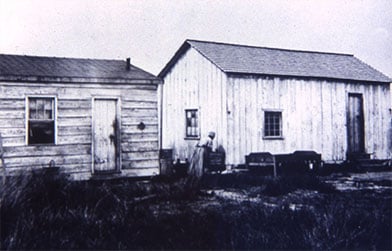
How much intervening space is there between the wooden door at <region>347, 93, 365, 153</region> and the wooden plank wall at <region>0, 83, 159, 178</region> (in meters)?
10.8

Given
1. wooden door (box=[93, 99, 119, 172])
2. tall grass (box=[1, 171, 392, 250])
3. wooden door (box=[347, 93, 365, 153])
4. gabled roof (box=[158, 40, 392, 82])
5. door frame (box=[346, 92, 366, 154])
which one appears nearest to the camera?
tall grass (box=[1, 171, 392, 250])

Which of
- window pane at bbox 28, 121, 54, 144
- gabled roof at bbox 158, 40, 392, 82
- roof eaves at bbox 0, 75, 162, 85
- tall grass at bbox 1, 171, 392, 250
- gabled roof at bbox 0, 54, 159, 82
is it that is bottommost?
tall grass at bbox 1, 171, 392, 250

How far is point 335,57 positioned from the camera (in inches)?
930

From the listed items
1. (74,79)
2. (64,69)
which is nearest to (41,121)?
(74,79)

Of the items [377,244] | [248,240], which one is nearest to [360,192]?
[377,244]

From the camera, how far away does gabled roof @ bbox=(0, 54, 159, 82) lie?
41.2 feet

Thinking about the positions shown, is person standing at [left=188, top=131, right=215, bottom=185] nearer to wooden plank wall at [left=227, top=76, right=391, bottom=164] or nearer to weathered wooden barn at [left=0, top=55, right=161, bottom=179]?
wooden plank wall at [left=227, top=76, right=391, bottom=164]

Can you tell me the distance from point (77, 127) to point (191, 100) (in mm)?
7555

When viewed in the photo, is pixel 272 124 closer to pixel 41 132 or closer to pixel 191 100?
pixel 191 100

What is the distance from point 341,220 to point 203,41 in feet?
48.7

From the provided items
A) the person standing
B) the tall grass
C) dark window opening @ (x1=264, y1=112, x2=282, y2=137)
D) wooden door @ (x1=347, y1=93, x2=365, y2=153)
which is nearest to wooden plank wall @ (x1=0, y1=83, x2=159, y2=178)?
the person standing

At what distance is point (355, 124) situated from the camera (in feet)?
69.6

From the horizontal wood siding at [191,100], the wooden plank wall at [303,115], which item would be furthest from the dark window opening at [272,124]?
the horizontal wood siding at [191,100]

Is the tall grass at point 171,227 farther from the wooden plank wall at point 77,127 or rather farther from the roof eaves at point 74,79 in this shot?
the roof eaves at point 74,79
